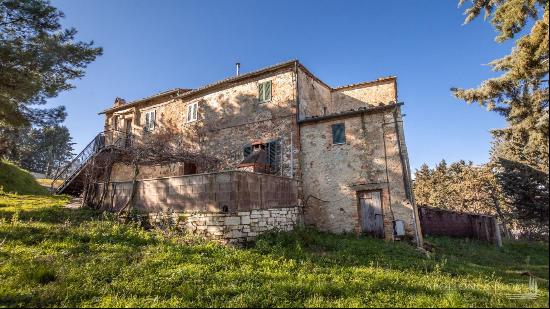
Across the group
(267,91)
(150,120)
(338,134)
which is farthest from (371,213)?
(150,120)

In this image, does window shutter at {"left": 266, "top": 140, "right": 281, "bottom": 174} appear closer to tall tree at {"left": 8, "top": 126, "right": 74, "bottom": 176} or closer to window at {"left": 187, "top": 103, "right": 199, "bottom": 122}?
window at {"left": 187, "top": 103, "right": 199, "bottom": 122}

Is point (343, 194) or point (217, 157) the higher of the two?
point (217, 157)

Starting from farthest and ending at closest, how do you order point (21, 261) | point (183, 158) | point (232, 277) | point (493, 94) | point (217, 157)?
point (217, 157)
point (183, 158)
point (493, 94)
point (21, 261)
point (232, 277)

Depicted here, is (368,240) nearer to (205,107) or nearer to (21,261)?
(21,261)

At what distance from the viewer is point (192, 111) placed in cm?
1770

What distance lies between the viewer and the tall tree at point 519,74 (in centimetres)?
Answer: 587

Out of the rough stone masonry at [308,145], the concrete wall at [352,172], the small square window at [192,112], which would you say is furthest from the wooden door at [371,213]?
the small square window at [192,112]

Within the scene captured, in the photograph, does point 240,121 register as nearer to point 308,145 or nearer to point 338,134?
point 308,145

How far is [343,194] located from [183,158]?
24.8 feet

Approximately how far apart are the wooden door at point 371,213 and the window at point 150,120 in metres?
13.9

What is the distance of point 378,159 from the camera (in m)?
12.3

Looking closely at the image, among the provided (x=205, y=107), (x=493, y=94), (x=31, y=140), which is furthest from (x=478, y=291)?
(x=31, y=140)

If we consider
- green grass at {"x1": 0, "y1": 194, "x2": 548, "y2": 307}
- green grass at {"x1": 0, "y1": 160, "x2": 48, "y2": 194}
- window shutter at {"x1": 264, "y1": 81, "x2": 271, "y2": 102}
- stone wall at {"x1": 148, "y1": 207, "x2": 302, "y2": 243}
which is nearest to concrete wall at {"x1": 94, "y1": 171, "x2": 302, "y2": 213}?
stone wall at {"x1": 148, "y1": 207, "x2": 302, "y2": 243}

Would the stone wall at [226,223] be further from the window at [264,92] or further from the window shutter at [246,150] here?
the window at [264,92]
